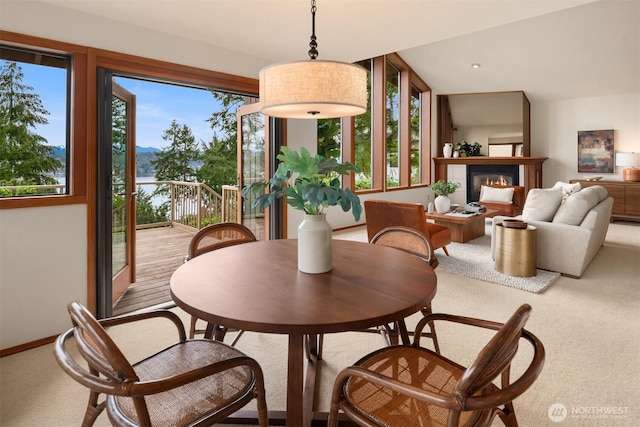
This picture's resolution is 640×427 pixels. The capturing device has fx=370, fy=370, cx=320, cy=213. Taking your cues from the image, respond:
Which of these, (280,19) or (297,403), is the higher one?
(280,19)

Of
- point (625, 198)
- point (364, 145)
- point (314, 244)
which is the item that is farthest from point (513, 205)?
point (314, 244)

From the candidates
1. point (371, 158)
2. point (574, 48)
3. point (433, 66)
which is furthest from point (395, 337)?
point (433, 66)

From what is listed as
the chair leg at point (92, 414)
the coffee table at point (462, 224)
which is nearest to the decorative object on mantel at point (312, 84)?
the chair leg at point (92, 414)

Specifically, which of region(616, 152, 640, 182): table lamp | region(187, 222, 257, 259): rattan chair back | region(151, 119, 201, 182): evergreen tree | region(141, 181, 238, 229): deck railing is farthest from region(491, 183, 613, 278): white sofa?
region(151, 119, 201, 182): evergreen tree

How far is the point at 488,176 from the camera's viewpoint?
8508 mm

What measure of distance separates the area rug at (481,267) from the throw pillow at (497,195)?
215cm

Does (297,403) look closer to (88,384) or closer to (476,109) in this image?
(88,384)

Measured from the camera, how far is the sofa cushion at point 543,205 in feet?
13.0

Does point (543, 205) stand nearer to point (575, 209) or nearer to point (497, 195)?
point (575, 209)

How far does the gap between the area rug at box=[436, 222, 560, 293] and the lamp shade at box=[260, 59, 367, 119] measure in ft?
8.99

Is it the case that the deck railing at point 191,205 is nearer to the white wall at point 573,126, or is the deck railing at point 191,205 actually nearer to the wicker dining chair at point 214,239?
the wicker dining chair at point 214,239

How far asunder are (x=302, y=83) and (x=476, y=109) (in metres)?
8.19

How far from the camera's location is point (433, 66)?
7.53m

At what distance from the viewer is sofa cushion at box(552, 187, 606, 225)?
371cm
